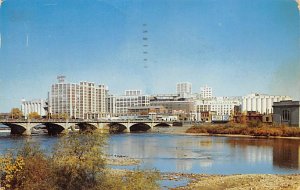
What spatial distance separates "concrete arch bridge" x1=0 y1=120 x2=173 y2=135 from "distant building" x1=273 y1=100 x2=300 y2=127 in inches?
248

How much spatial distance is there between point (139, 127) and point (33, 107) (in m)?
5.95

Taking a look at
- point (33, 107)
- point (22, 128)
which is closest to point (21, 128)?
point (22, 128)

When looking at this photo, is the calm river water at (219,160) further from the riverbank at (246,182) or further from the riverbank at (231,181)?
the riverbank at (246,182)

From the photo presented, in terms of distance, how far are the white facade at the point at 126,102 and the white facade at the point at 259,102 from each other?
823cm

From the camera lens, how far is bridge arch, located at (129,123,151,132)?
72.1 feet

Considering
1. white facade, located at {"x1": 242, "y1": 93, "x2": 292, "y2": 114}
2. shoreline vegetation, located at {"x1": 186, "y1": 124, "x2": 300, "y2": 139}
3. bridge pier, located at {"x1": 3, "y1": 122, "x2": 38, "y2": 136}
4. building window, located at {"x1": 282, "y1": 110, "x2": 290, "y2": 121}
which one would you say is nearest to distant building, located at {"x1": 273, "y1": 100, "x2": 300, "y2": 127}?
building window, located at {"x1": 282, "y1": 110, "x2": 290, "y2": 121}

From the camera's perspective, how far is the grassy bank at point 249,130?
14.5 m

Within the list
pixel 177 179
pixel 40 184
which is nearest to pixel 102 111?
pixel 177 179

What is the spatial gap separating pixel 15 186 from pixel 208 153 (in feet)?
20.4

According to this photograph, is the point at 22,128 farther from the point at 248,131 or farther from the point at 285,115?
the point at 285,115

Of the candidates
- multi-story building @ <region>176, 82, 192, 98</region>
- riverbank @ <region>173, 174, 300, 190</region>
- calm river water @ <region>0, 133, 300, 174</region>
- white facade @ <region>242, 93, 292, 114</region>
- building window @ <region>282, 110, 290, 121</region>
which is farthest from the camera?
multi-story building @ <region>176, 82, 192, 98</region>

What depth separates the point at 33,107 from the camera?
2281 centimetres

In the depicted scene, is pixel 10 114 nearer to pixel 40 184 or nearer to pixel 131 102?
pixel 131 102

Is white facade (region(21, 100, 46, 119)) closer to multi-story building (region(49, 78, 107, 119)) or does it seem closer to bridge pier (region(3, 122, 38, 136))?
multi-story building (region(49, 78, 107, 119))
